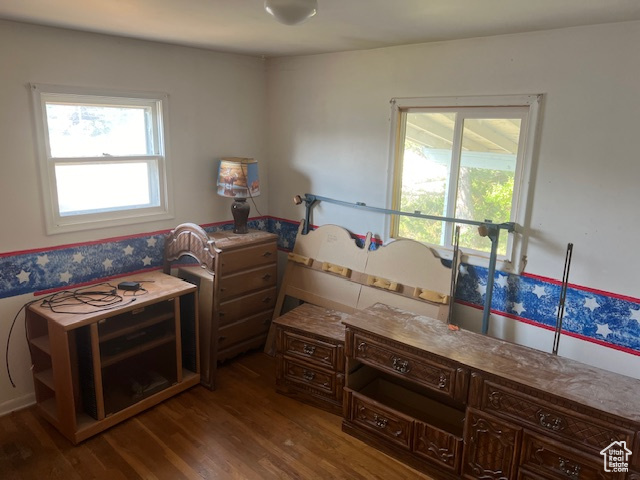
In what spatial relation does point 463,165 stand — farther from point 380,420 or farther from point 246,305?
point 246,305

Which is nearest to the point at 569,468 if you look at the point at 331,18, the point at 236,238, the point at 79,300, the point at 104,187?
the point at 331,18

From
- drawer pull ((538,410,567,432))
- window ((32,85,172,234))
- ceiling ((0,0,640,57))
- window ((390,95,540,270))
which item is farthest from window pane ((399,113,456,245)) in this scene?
window ((32,85,172,234))

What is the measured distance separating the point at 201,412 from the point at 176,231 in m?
1.26

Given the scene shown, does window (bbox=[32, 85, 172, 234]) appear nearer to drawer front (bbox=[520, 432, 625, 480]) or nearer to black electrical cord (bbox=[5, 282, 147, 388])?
black electrical cord (bbox=[5, 282, 147, 388])

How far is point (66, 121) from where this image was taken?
290 cm

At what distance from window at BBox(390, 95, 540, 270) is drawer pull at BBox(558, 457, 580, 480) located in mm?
1055

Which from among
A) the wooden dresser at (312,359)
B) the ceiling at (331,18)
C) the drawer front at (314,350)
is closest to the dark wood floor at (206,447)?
the wooden dresser at (312,359)

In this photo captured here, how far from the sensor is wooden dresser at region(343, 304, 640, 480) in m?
1.95

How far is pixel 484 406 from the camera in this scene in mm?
2207

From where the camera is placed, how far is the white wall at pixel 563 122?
227 centimetres

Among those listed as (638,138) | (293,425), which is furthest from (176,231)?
(638,138)

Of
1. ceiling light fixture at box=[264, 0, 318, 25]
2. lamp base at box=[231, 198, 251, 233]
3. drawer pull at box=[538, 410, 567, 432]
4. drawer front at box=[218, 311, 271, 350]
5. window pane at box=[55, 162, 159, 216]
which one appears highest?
ceiling light fixture at box=[264, 0, 318, 25]

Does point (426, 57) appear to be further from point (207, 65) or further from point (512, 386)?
point (512, 386)

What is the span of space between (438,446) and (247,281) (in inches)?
68.3
